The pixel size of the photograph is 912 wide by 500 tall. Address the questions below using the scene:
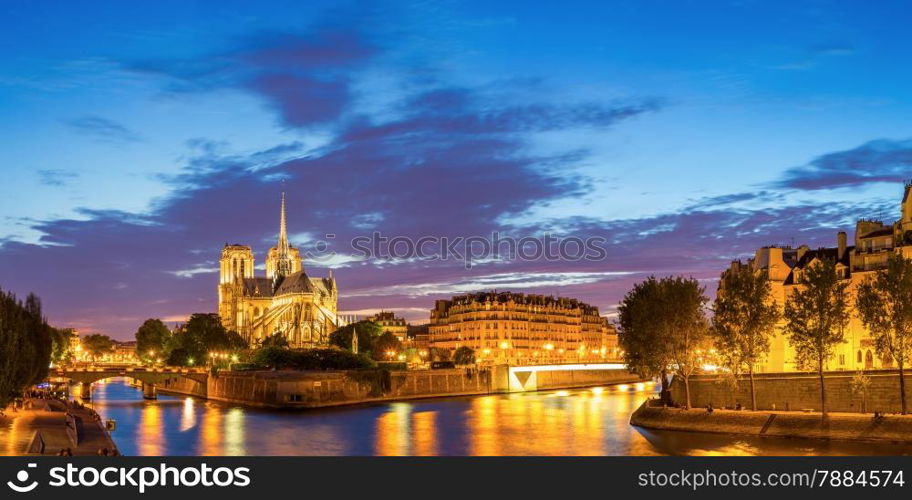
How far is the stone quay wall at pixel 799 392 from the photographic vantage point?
55.6 m

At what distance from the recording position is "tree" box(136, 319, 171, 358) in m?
186

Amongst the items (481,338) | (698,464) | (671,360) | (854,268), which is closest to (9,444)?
(698,464)

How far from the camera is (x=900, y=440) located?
49.5 meters

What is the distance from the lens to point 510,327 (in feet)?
563

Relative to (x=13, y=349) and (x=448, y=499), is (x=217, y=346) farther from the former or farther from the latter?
(x=448, y=499)

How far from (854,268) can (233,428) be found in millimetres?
46383

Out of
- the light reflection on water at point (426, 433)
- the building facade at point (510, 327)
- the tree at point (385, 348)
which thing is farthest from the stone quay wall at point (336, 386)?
the building facade at point (510, 327)

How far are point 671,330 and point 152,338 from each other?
142m

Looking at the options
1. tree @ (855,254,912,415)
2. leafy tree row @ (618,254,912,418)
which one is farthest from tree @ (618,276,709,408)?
tree @ (855,254,912,415)

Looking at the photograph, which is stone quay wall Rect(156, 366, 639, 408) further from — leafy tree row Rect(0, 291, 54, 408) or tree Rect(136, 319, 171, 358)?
tree Rect(136, 319, 171, 358)

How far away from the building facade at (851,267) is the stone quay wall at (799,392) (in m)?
3.55

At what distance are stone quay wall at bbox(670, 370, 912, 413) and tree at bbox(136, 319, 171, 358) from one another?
433ft

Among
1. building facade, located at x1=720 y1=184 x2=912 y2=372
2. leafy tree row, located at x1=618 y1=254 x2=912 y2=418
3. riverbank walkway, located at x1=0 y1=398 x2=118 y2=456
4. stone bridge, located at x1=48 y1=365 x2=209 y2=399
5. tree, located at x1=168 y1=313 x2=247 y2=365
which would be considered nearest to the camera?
riverbank walkway, located at x1=0 y1=398 x2=118 y2=456

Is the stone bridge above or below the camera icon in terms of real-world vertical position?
above
